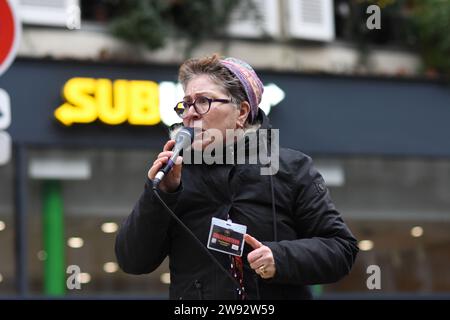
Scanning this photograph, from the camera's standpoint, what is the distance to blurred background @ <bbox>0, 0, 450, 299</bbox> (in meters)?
11.1

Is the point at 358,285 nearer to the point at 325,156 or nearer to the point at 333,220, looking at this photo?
the point at 325,156

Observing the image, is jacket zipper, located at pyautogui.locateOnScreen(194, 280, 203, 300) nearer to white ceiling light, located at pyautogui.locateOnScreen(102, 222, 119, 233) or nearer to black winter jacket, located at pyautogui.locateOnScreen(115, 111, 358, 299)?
black winter jacket, located at pyautogui.locateOnScreen(115, 111, 358, 299)

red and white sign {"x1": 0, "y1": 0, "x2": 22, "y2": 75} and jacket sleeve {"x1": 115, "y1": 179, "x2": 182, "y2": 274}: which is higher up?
red and white sign {"x1": 0, "y1": 0, "x2": 22, "y2": 75}

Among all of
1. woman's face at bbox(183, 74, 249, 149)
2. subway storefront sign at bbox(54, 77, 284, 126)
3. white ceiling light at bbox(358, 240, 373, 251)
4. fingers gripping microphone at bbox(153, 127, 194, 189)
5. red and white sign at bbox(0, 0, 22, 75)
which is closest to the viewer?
fingers gripping microphone at bbox(153, 127, 194, 189)

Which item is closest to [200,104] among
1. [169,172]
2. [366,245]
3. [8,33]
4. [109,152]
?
[169,172]

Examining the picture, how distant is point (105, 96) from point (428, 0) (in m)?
4.30

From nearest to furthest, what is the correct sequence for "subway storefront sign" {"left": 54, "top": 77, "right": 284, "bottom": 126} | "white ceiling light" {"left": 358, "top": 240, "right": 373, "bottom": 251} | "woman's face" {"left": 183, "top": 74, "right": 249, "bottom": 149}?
"woman's face" {"left": 183, "top": 74, "right": 249, "bottom": 149} < "subway storefront sign" {"left": 54, "top": 77, "right": 284, "bottom": 126} < "white ceiling light" {"left": 358, "top": 240, "right": 373, "bottom": 251}

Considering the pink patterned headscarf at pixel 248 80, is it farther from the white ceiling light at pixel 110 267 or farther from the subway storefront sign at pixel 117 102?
the white ceiling light at pixel 110 267

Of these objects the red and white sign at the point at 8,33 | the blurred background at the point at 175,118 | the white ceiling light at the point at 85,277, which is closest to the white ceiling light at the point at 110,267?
the blurred background at the point at 175,118

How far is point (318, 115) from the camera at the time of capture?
1236 cm

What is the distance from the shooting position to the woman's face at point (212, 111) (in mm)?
3406

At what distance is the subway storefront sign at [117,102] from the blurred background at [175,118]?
0.6 inches

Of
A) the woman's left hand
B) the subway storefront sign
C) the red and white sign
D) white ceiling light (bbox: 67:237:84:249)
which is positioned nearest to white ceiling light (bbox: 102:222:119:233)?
white ceiling light (bbox: 67:237:84:249)

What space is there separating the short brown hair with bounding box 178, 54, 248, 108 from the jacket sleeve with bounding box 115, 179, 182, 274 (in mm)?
419
